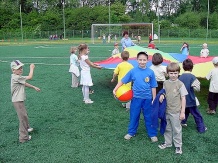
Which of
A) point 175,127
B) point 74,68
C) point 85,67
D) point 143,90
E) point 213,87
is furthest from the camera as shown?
point 74,68

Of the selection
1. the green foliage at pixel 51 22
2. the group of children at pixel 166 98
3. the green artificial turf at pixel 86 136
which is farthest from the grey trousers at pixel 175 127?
the green foliage at pixel 51 22

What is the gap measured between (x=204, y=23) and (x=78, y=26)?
24.9 m

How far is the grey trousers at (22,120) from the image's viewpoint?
4508 mm

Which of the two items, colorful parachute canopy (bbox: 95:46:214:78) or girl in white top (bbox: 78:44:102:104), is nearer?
girl in white top (bbox: 78:44:102:104)

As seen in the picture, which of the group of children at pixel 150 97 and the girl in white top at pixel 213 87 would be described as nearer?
the group of children at pixel 150 97

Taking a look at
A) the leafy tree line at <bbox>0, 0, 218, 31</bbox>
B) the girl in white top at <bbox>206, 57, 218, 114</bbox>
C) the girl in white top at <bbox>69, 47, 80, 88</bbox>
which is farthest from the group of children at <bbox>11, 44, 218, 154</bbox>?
the leafy tree line at <bbox>0, 0, 218, 31</bbox>

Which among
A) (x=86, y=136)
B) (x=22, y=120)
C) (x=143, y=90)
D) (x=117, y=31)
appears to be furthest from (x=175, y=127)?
(x=117, y=31)

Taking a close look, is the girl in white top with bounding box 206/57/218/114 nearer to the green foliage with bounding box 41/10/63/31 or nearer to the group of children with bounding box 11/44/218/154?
the group of children with bounding box 11/44/218/154

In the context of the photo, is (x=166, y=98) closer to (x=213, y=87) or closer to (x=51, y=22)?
(x=213, y=87)

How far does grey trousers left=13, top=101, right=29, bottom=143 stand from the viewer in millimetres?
4508

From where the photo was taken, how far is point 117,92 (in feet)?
15.4

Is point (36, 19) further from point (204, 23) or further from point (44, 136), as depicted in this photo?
point (44, 136)

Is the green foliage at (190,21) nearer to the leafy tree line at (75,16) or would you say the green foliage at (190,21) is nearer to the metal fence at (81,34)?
the leafy tree line at (75,16)

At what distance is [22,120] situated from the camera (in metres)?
4.55
